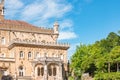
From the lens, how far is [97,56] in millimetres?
67625

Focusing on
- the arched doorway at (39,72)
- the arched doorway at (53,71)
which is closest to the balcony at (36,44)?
the arched doorway at (39,72)

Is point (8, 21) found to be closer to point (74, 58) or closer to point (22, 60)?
point (22, 60)

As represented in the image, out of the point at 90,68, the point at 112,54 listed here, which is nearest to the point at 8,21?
the point at 90,68

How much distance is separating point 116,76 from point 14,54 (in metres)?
22.2

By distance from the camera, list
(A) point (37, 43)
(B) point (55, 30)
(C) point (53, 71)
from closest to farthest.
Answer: (C) point (53, 71) → (A) point (37, 43) → (B) point (55, 30)

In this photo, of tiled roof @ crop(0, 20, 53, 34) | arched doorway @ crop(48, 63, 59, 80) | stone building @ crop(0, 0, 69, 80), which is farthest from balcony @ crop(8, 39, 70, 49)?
arched doorway @ crop(48, 63, 59, 80)

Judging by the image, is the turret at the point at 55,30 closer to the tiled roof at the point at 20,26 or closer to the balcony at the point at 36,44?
the tiled roof at the point at 20,26

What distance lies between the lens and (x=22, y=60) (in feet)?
240

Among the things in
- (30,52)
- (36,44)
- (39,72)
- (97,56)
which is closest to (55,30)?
(36,44)

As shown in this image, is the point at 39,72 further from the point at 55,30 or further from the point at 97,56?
the point at 55,30

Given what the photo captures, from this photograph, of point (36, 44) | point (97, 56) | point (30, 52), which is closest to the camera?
point (97, 56)

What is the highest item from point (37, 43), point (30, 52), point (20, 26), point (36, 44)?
point (20, 26)

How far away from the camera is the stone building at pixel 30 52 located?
71375 millimetres

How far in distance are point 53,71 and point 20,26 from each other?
12.9 metres
